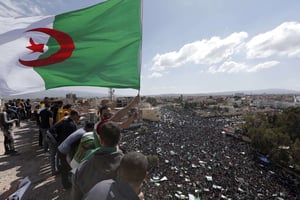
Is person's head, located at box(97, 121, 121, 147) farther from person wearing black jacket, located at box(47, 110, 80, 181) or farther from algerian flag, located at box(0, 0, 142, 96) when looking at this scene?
person wearing black jacket, located at box(47, 110, 80, 181)

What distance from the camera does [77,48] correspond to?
9.09ft

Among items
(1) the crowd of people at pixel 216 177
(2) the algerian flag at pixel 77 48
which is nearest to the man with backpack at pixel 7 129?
(2) the algerian flag at pixel 77 48

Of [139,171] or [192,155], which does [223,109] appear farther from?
[139,171]

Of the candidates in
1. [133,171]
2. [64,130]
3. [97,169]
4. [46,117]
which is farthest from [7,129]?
[133,171]

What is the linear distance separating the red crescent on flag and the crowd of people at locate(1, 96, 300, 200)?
968mm

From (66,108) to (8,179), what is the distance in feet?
6.26

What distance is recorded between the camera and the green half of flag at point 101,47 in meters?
2.68

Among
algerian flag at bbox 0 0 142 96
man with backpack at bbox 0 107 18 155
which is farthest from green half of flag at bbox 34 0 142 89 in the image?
man with backpack at bbox 0 107 18 155

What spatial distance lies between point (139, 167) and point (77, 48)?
2.25 meters

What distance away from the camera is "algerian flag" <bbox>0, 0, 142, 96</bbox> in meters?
2.63

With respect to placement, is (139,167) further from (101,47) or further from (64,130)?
(64,130)

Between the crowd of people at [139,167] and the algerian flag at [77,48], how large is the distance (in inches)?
24.3

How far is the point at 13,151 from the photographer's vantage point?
558 centimetres

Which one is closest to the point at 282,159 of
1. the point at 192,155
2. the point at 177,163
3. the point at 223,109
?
the point at 192,155
